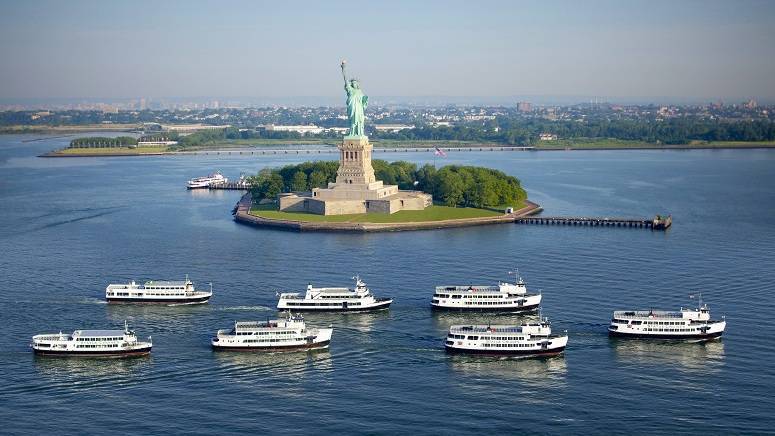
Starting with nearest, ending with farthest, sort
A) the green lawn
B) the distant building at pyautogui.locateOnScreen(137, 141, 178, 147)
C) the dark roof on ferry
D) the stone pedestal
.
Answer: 1. the dark roof on ferry
2. the green lawn
3. the stone pedestal
4. the distant building at pyautogui.locateOnScreen(137, 141, 178, 147)

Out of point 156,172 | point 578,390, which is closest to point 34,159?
point 156,172

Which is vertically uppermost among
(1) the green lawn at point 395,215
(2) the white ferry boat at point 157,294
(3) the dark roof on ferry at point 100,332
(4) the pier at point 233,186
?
(4) the pier at point 233,186

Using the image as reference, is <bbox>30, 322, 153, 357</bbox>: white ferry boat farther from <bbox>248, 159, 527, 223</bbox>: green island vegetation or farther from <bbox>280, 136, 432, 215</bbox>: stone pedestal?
<bbox>280, 136, 432, 215</bbox>: stone pedestal

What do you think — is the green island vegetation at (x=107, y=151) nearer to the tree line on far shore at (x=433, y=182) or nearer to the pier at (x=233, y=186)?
the pier at (x=233, y=186)

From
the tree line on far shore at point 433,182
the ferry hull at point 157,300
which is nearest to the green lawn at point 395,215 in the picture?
the tree line on far shore at point 433,182

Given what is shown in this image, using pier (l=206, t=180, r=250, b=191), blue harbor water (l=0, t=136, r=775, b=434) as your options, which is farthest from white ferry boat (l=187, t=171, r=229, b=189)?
blue harbor water (l=0, t=136, r=775, b=434)
